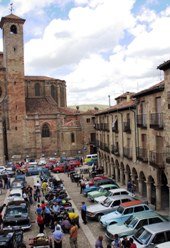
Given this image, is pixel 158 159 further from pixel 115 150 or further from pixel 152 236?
pixel 115 150

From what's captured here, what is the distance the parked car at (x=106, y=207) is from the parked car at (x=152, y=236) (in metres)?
5.54

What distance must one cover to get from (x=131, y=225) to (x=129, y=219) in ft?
2.23

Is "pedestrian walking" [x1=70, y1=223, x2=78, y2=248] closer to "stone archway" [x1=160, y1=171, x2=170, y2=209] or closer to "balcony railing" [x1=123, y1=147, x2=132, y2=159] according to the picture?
"stone archway" [x1=160, y1=171, x2=170, y2=209]

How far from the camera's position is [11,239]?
15000mm

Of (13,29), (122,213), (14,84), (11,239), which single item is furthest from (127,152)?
(13,29)

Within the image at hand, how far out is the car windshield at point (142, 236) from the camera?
14254 mm

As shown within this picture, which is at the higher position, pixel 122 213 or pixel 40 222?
pixel 122 213

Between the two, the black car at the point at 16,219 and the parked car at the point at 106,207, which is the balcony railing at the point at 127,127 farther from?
the black car at the point at 16,219

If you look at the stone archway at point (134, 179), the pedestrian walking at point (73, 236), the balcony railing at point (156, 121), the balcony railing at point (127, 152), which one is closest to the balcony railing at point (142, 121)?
the balcony railing at point (156, 121)

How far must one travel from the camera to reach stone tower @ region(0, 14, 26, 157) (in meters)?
56.7

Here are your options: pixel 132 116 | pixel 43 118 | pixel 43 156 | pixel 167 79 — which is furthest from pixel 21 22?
pixel 167 79

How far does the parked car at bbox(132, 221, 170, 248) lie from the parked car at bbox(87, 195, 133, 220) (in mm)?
5540

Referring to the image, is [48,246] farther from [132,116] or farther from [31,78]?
[31,78]

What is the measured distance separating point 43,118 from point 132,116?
1310 inches
